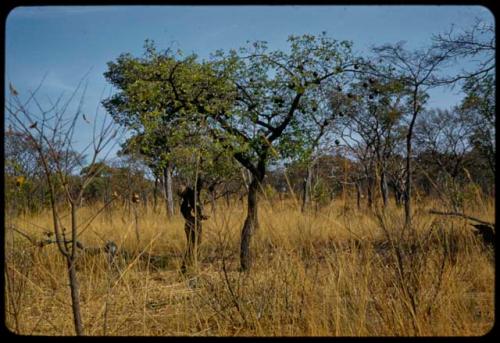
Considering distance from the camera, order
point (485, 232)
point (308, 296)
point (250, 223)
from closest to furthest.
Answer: point (308, 296), point (485, 232), point (250, 223)

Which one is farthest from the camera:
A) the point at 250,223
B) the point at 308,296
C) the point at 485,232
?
the point at 250,223

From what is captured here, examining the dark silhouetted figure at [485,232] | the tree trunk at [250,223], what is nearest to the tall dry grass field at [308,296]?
the dark silhouetted figure at [485,232]

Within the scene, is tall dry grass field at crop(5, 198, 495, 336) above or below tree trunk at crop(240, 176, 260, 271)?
below

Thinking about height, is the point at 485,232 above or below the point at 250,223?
below

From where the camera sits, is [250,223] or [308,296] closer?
[308,296]

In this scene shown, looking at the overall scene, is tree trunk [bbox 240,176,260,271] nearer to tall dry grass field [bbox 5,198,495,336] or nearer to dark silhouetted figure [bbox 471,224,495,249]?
tall dry grass field [bbox 5,198,495,336]

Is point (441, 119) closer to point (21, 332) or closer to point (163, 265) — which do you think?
point (163, 265)

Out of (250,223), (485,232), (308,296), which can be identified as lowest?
(308,296)

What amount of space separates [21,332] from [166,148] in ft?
10.6

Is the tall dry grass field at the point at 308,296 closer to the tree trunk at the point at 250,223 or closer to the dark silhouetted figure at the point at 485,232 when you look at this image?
the dark silhouetted figure at the point at 485,232

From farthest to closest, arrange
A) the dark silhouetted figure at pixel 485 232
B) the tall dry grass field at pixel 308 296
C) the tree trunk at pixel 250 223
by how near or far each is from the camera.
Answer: the tree trunk at pixel 250 223, the dark silhouetted figure at pixel 485 232, the tall dry grass field at pixel 308 296

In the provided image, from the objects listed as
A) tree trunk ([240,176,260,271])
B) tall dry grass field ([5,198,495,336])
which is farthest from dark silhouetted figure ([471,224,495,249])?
tree trunk ([240,176,260,271])

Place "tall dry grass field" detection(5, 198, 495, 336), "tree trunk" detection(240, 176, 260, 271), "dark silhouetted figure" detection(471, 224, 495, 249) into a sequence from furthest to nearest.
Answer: "tree trunk" detection(240, 176, 260, 271)
"dark silhouetted figure" detection(471, 224, 495, 249)
"tall dry grass field" detection(5, 198, 495, 336)

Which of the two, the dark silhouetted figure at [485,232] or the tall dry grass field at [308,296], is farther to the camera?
the dark silhouetted figure at [485,232]
